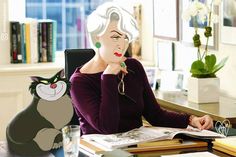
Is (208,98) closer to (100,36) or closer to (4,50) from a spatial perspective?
(100,36)

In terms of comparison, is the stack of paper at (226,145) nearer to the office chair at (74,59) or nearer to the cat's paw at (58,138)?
the cat's paw at (58,138)

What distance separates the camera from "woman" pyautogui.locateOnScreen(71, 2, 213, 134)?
2.18 metres

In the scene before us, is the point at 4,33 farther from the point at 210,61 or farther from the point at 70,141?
the point at 70,141

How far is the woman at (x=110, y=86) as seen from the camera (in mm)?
2184

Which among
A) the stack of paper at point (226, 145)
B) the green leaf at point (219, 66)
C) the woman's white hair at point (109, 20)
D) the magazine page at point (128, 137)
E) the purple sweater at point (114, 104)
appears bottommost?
the stack of paper at point (226, 145)

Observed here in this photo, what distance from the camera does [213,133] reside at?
211 centimetres

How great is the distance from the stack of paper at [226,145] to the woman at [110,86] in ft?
0.93

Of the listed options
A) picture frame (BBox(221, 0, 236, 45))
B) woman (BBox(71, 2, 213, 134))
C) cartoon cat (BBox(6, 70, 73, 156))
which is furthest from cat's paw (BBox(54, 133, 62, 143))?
picture frame (BBox(221, 0, 236, 45))

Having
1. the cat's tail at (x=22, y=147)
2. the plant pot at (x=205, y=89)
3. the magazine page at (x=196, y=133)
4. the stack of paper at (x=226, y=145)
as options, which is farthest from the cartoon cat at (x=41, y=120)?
the plant pot at (x=205, y=89)

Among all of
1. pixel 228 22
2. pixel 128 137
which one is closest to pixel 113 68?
pixel 128 137

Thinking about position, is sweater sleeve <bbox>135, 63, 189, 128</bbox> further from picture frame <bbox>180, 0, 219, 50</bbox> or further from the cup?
picture frame <bbox>180, 0, 219, 50</bbox>

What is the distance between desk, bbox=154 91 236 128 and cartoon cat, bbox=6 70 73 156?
38.5 inches

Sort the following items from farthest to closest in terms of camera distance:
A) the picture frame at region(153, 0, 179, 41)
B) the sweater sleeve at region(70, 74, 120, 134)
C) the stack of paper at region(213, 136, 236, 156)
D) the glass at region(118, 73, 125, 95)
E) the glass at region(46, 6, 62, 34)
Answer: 1. the glass at region(46, 6, 62, 34)
2. the picture frame at region(153, 0, 179, 41)
3. the glass at region(118, 73, 125, 95)
4. the sweater sleeve at region(70, 74, 120, 134)
5. the stack of paper at region(213, 136, 236, 156)

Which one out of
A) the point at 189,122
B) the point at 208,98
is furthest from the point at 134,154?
the point at 208,98
